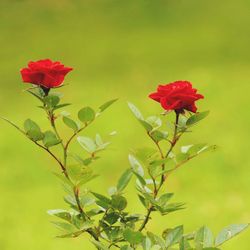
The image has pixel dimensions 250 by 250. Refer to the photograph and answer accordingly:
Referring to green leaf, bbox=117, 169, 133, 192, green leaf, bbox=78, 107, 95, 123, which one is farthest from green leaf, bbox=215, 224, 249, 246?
green leaf, bbox=78, 107, 95, 123

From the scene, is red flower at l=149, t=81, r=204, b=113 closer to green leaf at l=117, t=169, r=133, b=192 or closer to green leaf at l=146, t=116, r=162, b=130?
green leaf at l=146, t=116, r=162, b=130

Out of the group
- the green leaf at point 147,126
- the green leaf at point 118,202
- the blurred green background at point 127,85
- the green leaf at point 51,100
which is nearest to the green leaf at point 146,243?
the green leaf at point 118,202

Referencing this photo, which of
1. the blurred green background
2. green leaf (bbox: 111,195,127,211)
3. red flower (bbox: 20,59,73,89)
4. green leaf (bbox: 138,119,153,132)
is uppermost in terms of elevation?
the blurred green background

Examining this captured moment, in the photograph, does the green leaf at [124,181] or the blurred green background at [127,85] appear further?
the blurred green background at [127,85]

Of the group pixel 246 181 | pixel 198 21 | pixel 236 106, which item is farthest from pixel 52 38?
pixel 246 181

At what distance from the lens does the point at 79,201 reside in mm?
1536

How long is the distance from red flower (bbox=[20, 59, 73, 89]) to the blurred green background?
195 centimetres

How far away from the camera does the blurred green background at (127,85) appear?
3.76m

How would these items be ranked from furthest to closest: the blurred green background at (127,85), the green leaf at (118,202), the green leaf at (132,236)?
the blurred green background at (127,85) < the green leaf at (118,202) < the green leaf at (132,236)

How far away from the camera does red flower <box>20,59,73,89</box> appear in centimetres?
143

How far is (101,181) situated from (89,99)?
1079 mm

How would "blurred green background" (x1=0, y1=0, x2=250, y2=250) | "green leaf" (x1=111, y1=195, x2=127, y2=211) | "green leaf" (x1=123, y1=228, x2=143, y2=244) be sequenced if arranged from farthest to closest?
1. "blurred green background" (x1=0, y1=0, x2=250, y2=250)
2. "green leaf" (x1=111, y1=195, x2=127, y2=211)
3. "green leaf" (x1=123, y1=228, x2=143, y2=244)

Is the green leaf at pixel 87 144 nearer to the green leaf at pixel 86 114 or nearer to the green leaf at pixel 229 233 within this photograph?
the green leaf at pixel 86 114

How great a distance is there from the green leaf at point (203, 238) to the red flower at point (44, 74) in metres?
0.40
